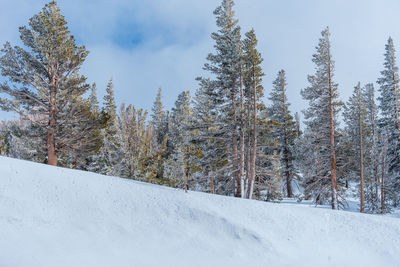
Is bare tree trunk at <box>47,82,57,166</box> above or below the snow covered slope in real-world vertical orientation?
above

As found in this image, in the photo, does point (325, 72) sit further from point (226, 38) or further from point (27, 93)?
point (27, 93)

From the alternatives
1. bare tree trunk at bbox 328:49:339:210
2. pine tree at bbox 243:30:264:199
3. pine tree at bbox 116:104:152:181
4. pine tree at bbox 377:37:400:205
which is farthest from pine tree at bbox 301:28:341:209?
pine tree at bbox 116:104:152:181

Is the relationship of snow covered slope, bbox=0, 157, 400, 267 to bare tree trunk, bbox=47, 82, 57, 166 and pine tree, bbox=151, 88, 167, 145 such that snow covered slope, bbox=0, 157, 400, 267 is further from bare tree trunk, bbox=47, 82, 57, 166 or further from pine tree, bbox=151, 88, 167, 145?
pine tree, bbox=151, 88, 167, 145

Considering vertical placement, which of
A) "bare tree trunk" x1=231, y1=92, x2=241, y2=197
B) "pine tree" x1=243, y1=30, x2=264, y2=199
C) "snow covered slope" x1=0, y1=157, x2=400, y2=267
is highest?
"pine tree" x1=243, y1=30, x2=264, y2=199

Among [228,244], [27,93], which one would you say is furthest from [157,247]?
[27,93]

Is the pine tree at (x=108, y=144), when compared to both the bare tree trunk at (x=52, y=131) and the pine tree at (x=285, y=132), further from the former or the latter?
the pine tree at (x=285, y=132)

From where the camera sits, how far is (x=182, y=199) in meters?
11.0

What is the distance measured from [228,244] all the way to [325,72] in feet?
54.0

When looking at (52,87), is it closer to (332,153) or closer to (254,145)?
(254,145)

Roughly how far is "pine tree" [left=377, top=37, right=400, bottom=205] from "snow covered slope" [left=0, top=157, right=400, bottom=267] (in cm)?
1479

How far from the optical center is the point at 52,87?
15469 mm

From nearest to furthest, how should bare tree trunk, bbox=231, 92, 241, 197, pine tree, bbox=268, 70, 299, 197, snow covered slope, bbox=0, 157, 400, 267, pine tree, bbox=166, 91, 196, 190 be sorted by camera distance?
snow covered slope, bbox=0, 157, 400, 267, pine tree, bbox=166, 91, 196, 190, bare tree trunk, bbox=231, 92, 241, 197, pine tree, bbox=268, 70, 299, 197

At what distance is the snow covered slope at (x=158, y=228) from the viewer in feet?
23.8

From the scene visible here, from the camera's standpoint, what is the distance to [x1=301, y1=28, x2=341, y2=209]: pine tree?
1822cm
